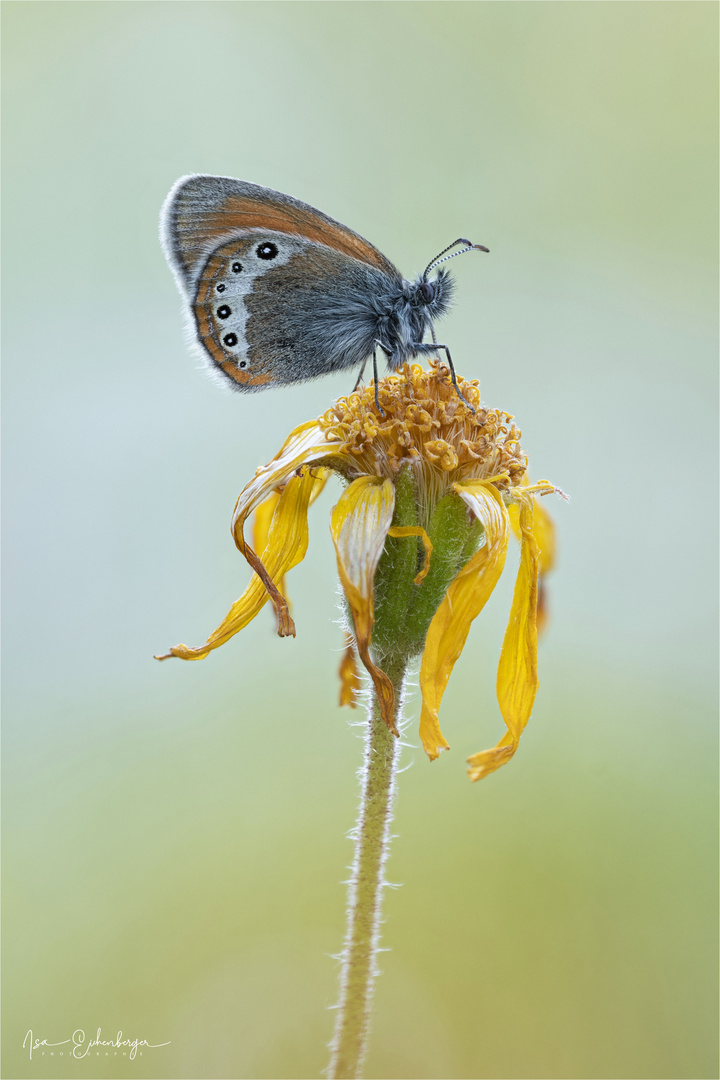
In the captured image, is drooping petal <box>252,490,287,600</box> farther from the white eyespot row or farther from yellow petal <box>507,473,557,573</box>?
yellow petal <box>507,473,557,573</box>

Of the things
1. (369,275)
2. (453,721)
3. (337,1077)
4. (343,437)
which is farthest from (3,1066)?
(369,275)

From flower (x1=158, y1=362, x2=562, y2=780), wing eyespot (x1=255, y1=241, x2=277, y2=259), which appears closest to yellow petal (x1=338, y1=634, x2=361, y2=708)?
flower (x1=158, y1=362, x2=562, y2=780)

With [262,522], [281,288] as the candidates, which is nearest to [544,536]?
[262,522]

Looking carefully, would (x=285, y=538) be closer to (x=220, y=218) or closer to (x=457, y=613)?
(x=457, y=613)

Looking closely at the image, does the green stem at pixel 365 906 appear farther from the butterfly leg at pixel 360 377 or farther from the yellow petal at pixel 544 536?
the butterfly leg at pixel 360 377

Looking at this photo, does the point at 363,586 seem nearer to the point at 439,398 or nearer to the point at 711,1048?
the point at 439,398

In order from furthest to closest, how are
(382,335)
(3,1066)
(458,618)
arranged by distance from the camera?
(3,1066) < (382,335) < (458,618)
